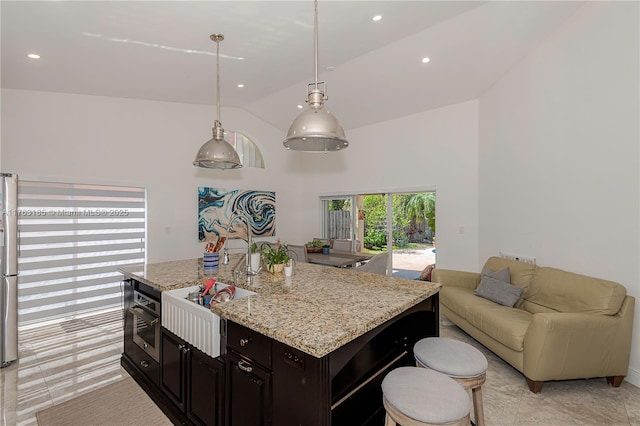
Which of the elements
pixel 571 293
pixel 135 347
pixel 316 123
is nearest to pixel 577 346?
pixel 571 293

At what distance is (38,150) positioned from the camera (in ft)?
13.4

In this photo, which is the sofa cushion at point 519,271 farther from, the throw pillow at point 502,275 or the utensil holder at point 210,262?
the utensil holder at point 210,262

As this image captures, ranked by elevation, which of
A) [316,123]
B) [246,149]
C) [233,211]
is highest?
[246,149]

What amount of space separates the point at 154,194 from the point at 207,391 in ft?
13.5

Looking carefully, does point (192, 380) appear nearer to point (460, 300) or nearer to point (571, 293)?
point (460, 300)

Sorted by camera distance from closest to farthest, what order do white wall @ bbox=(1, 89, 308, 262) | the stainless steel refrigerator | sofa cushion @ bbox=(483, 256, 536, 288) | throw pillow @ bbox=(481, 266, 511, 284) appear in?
1. the stainless steel refrigerator
2. sofa cushion @ bbox=(483, 256, 536, 288)
3. throw pillow @ bbox=(481, 266, 511, 284)
4. white wall @ bbox=(1, 89, 308, 262)

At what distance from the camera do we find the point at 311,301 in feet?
5.78

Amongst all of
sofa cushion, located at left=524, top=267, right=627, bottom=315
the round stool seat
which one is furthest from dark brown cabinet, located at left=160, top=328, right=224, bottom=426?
sofa cushion, located at left=524, top=267, right=627, bottom=315

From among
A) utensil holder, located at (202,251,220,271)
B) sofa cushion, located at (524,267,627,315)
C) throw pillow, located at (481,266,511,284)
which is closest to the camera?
sofa cushion, located at (524,267,627,315)

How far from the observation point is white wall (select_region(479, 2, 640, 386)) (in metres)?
2.61

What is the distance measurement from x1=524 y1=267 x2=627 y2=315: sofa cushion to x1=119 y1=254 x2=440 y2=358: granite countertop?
1.63 metres

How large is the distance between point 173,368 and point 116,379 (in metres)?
1.08

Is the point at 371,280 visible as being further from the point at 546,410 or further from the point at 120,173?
the point at 120,173

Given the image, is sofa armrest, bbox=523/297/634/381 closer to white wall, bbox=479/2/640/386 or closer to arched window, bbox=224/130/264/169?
white wall, bbox=479/2/640/386
